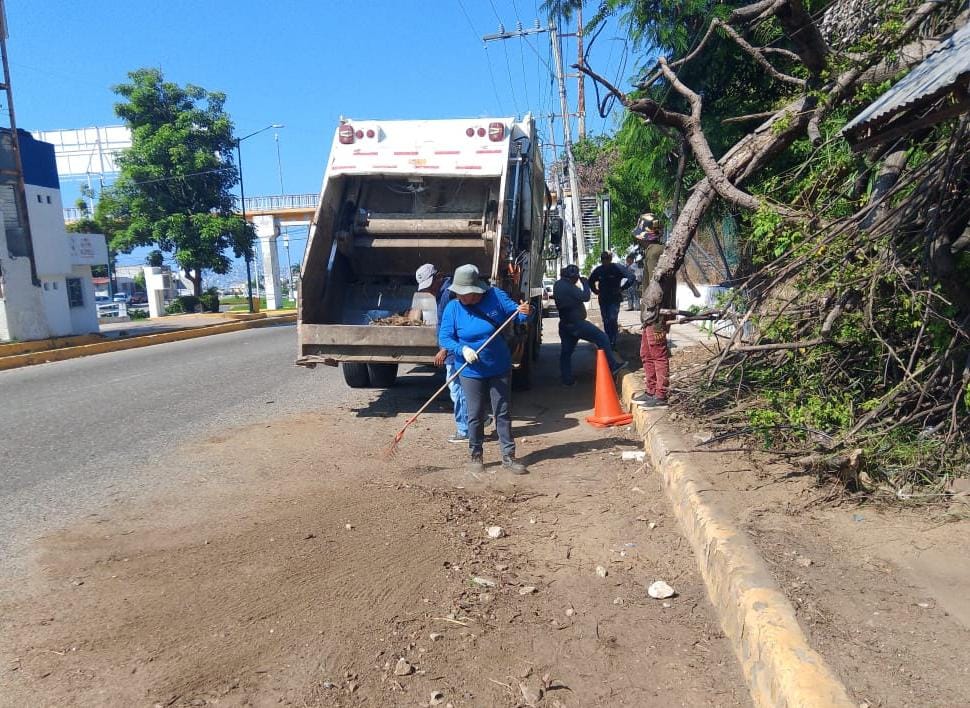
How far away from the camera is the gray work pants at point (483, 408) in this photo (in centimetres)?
588

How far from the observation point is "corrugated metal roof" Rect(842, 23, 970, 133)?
321 cm

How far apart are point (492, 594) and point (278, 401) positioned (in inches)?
230

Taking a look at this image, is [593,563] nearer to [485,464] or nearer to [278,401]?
[485,464]

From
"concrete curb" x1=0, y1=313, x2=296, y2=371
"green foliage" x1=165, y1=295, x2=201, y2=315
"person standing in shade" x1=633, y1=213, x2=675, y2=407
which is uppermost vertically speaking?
"person standing in shade" x1=633, y1=213, x2=675, y2=407

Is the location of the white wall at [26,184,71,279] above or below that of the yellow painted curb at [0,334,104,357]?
above

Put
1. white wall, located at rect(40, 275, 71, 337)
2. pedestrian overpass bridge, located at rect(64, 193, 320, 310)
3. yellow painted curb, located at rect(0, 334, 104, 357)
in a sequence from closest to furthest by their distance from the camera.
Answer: yellow painted curb, located at rect(0, 334, 104, 357), white wall, located at rect(40, 275, 71, 337), pedestrian overpass bridge, located at rect(64, 193, 320, 310)

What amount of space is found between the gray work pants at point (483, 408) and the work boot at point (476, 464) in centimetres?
2

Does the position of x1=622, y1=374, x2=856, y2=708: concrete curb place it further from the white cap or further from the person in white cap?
the white cap

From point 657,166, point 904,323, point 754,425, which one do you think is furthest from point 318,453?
point 657,166

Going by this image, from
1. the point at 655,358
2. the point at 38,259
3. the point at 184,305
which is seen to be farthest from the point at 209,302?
the point at 655,358

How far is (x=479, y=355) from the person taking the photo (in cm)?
581

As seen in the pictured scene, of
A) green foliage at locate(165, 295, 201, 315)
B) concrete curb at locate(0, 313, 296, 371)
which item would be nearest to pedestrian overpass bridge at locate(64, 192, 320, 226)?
green foliage at locate(165, 295, 201, 315)

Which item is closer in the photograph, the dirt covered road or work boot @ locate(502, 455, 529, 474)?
the dirt covered road

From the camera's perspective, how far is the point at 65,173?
4919 cm
